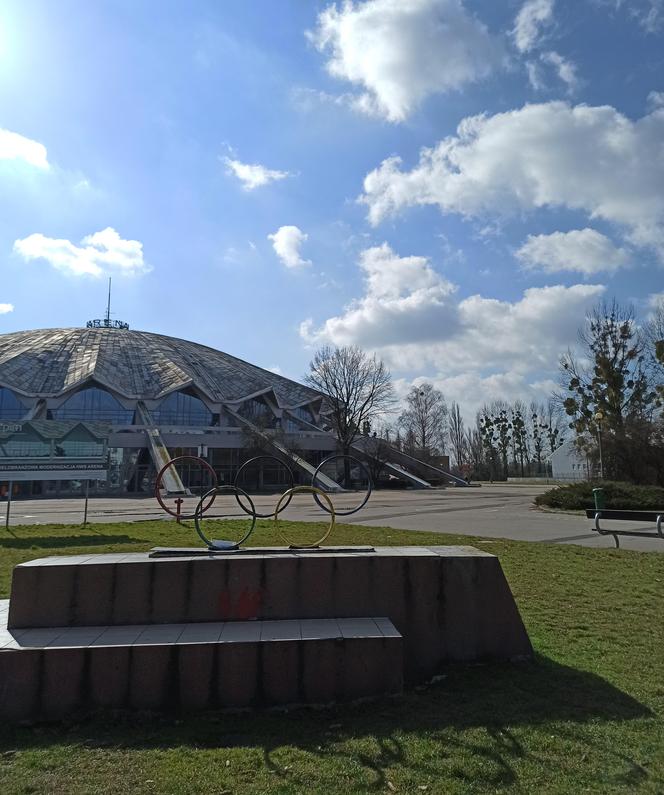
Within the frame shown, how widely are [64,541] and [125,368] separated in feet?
160

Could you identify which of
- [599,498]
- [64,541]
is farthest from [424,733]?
[599,498]

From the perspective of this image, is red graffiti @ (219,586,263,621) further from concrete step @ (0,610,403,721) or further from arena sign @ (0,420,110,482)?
arena sign @ (0,420,110,482)

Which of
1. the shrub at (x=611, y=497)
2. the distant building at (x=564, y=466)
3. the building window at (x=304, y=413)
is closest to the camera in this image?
the shrub at (x=611, y=497)

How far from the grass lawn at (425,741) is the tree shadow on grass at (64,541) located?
9.17 m

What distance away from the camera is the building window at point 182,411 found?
5662cm

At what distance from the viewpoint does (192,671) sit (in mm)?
4230

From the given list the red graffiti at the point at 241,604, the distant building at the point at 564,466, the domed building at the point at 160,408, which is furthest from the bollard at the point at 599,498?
the distant building at the point at 564,466

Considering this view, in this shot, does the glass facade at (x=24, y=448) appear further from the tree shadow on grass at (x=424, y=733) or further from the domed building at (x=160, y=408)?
→ the domed building at (x=160, y=408)

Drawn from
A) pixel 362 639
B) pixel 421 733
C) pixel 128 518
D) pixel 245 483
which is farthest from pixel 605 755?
pixel 245 483

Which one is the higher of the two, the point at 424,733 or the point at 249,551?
the point at 249,551

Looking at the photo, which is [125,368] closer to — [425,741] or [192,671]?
[192,671]

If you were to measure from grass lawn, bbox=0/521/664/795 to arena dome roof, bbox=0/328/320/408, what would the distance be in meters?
54.0

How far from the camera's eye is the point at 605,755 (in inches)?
134

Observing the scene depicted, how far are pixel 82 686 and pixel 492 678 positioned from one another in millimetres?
3183
